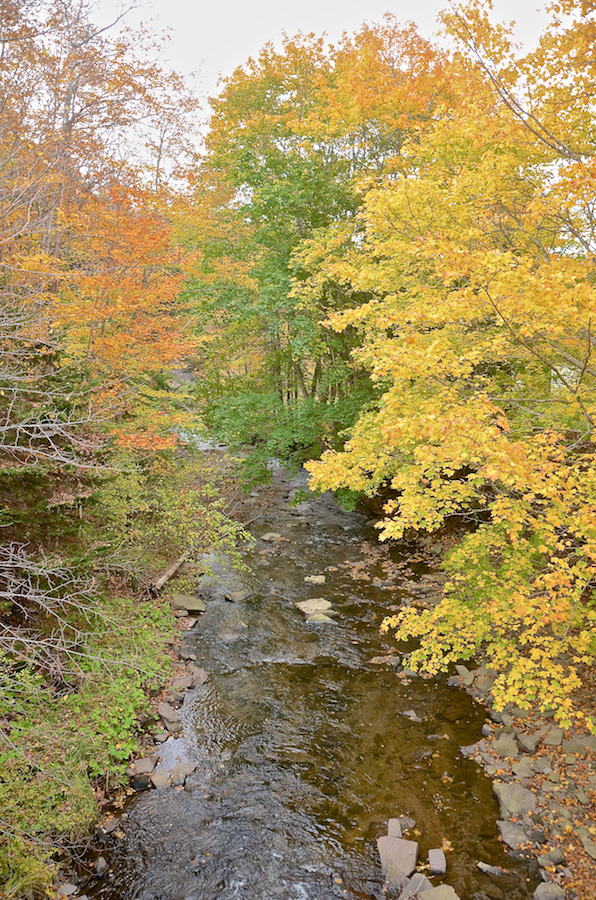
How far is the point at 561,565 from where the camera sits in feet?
18.7

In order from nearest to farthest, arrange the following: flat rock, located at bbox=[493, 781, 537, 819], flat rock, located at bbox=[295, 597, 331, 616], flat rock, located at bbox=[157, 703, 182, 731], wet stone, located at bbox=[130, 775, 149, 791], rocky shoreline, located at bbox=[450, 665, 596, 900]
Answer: rocky shoreline, located at bbox=[450, 665, 596, 900]
flat rock, located at bbox=[493, 781, 537, 819]
wet stone, located at bbox=[130, 775, 149, 791]
flat rock, located at bbox=[157, 703, 182, 731]
flat rock, located at bbox=[295, 597, 331, 616]

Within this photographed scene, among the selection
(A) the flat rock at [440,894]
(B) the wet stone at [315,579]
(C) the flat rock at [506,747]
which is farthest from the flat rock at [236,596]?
(A) the flat rock at [440,894]

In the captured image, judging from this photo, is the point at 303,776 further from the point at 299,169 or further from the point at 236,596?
the point at 299,169

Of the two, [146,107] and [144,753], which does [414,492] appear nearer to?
[144,753]

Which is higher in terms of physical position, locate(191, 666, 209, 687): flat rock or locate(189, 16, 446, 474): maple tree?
locate(189, 16, 446, 474): maple tree

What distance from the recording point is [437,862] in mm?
5715

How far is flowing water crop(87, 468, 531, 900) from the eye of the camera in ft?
18.7

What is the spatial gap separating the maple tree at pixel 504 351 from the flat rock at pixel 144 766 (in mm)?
4102

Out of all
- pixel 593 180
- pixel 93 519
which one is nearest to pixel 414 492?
pixel 593 180

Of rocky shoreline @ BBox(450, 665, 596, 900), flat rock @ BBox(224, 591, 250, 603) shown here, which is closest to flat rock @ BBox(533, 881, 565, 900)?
rocky shoreline @ BBox(450, 665, 596, 900)

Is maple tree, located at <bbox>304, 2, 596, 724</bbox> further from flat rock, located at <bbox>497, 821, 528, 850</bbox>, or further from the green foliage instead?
the green foliage

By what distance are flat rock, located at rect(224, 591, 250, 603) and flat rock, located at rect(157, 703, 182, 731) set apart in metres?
4.10

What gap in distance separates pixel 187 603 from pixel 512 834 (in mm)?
8106

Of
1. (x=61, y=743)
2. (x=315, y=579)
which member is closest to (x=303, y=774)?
(x=61, y=743)
